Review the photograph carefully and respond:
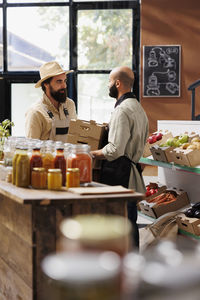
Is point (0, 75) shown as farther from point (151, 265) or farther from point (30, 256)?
point (151, 265)

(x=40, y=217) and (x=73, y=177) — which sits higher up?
(x=73, y=177)

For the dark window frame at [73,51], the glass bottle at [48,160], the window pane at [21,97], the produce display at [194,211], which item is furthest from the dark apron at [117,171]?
the window pane at [21,97]

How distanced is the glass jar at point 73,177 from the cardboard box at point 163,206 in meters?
2.00

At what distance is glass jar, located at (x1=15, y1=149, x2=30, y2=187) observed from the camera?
2.71 meters

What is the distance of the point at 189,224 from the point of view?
411 cm

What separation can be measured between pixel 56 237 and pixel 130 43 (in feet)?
21.1

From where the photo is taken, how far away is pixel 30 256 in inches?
97.3

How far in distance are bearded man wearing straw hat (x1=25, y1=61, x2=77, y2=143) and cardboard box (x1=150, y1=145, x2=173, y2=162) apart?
0.80 metres

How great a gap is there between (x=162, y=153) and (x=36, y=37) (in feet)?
16.2

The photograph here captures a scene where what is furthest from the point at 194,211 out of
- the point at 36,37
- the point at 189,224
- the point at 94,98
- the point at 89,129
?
the point at 36,37

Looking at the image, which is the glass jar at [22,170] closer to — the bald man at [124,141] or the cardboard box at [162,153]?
the bald man at [124,141]

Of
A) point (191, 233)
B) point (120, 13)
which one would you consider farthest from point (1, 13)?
point (191, 233)

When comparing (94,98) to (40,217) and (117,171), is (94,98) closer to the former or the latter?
(117,171)

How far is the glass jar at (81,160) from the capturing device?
8.96 ft
